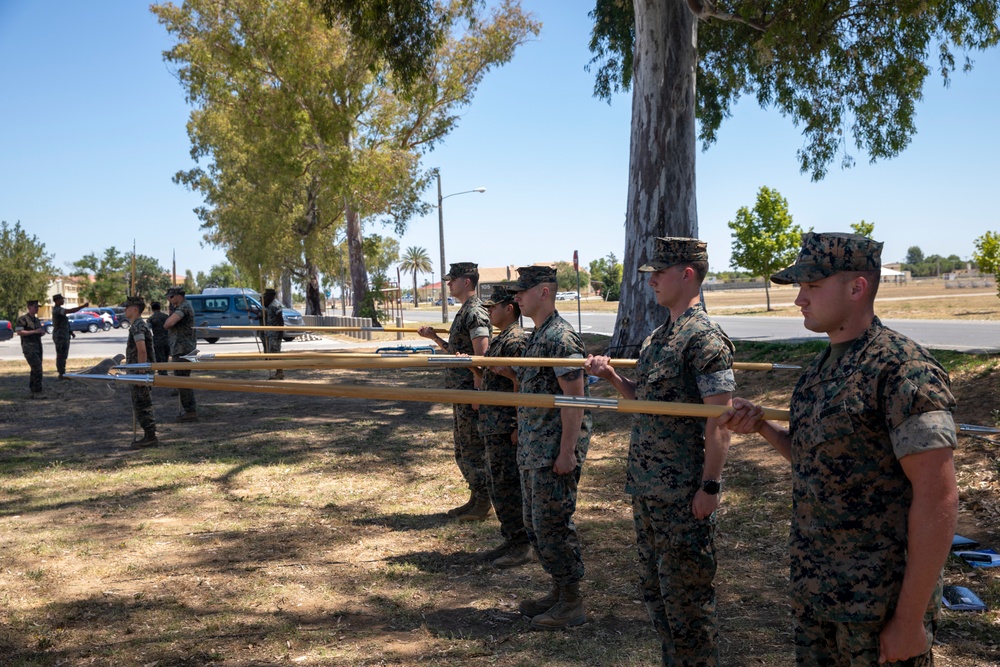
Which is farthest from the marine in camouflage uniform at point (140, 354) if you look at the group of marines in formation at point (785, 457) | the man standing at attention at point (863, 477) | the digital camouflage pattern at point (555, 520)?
the man standing at attention at point (863, 477)

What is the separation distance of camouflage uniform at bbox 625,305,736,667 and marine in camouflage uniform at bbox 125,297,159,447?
7944 mm

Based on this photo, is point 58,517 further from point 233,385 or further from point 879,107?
point 879,107

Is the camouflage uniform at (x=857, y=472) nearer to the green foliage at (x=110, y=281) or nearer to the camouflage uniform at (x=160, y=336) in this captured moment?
the camouflage uniform at (x=160, y=336)

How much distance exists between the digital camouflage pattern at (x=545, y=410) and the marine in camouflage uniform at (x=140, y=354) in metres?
6.68

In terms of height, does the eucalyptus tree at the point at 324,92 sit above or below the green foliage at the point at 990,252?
above

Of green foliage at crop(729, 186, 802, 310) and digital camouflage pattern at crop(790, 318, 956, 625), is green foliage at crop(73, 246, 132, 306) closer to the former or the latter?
green foliage at crop(729, 186, 802, 310)

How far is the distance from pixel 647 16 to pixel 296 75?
1799 centimetres

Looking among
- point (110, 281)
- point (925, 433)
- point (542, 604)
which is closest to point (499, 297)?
point (542, 604)

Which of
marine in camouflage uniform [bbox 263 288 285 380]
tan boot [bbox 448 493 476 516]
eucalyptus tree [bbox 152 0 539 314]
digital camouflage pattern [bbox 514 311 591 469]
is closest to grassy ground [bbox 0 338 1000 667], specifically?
tan boot [bbox 448 493 476 516]

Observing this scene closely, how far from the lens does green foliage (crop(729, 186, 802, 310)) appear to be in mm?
42156

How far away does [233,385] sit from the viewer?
362cm

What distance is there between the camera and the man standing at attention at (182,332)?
13.0 meters

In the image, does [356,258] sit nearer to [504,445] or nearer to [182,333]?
[182,333]

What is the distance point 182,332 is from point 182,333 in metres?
0.02
